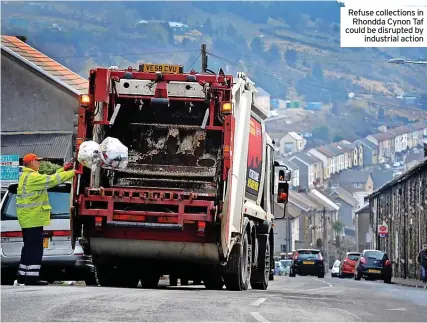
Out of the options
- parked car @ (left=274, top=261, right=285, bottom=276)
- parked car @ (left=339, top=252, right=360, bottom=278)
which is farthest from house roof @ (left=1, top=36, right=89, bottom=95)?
parked car @ (left=274, top=261, right=285, bottom=276)

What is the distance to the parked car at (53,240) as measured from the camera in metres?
19.3

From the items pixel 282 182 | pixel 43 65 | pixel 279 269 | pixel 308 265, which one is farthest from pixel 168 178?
pixel 279 269

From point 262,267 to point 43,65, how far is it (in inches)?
1095

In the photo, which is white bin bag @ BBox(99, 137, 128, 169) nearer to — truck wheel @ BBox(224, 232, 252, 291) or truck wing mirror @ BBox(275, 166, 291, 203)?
truck wheel @ BBox(224, 232, 252, 291)

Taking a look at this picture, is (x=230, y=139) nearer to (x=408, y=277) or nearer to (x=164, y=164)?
(x=164, y=164)

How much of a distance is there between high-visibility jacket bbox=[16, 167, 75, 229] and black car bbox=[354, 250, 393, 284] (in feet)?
101

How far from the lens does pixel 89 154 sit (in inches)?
680

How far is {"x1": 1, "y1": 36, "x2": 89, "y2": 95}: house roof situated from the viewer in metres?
47.1

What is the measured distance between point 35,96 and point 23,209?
3046 centimetres

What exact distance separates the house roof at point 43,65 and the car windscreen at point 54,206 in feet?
85.9

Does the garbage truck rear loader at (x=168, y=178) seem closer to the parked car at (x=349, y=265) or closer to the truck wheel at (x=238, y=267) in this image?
the truck wheel at (x=238, y=267)

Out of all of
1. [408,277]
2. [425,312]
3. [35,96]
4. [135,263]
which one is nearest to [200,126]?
[135,263]

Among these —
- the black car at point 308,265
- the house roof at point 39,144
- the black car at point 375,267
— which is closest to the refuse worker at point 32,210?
the house roof at point 39,144

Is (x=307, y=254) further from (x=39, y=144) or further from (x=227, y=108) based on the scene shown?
(x=227, y=108)
